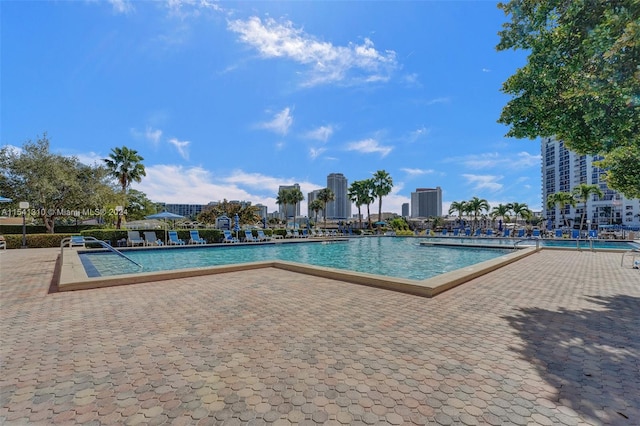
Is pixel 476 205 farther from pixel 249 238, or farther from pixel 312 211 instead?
pixel 249 238

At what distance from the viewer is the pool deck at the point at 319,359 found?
216cm

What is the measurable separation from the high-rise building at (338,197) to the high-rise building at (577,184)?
84547mm

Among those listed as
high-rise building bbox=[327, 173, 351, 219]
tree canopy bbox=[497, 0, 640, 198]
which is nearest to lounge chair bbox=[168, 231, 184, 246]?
tree canopy bbox=[497, 0, 640, 198]

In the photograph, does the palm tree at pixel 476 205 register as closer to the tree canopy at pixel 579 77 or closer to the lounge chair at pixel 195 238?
the lounge chair at pixel 195 238

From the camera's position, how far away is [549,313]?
448cm

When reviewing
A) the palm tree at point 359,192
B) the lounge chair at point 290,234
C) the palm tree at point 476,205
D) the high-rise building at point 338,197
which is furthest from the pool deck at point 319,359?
the high-rise building at point 338,197

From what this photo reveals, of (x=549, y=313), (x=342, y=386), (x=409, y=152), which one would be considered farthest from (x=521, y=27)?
(x=409, y=152)

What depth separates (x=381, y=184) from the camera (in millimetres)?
44688

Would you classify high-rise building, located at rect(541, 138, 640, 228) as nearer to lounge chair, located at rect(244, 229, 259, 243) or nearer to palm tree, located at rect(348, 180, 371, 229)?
palm tree, located at rect(348, 180, 371, 229)

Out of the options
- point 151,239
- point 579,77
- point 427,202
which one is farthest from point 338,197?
point 579,77

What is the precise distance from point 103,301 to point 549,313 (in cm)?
754

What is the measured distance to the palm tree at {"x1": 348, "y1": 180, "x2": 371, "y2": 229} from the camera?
149 ft

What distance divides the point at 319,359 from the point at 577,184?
132395 millimetres

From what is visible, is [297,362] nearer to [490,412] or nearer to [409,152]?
[490,412]
